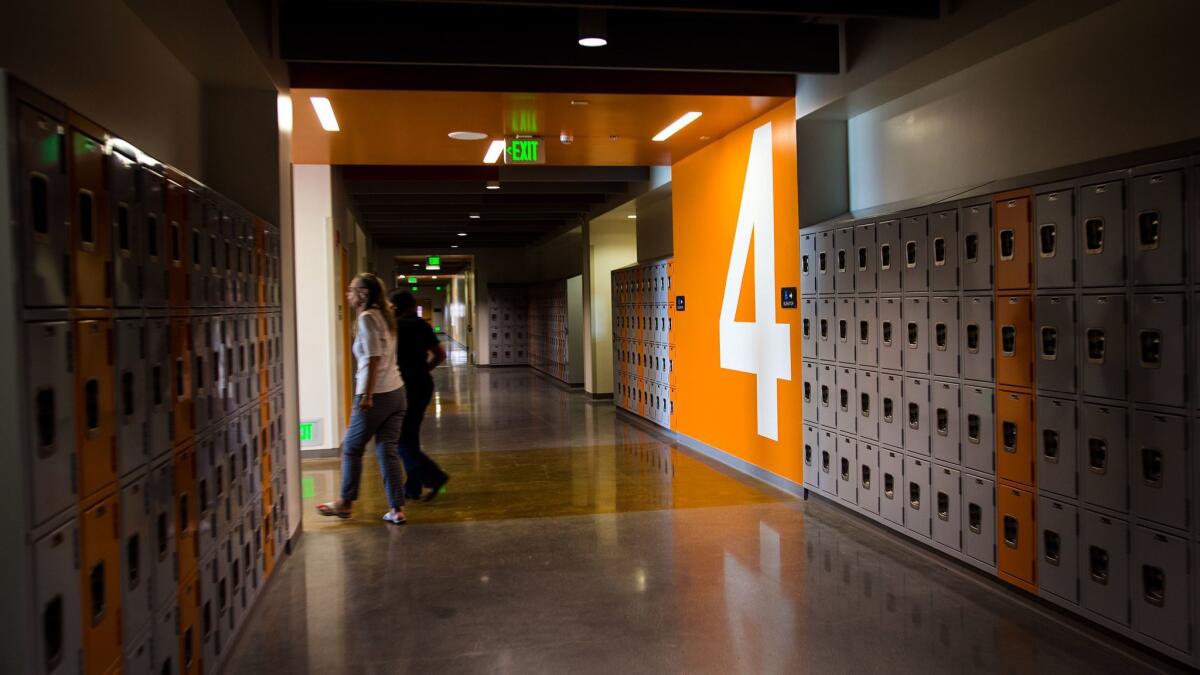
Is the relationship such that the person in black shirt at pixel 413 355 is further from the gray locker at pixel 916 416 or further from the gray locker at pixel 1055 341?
the gray locker at pixel 1055 341

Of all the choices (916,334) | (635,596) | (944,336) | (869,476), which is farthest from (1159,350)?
(635,596)

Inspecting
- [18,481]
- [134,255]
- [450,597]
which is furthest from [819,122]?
[18,481]

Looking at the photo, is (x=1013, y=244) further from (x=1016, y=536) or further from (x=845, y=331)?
(x=845, y=331)

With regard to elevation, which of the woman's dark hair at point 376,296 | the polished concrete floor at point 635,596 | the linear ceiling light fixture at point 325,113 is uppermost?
the linear ceiling light fixture at point 325,113

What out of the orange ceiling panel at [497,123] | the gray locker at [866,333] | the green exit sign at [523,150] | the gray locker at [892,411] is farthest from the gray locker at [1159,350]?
the green exit sign at [523,150]

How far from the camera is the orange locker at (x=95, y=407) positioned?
2061 millimetres

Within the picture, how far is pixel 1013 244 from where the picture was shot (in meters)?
4.12

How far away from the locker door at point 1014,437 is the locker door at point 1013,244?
568 millimetres

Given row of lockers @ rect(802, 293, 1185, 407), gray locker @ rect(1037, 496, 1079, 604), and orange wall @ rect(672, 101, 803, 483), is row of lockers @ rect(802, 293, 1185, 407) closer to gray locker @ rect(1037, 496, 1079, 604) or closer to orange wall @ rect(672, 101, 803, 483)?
gray locker @ rect(1037, 496, 1079, 604)

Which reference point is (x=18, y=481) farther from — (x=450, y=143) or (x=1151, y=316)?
(x=450, y=143)

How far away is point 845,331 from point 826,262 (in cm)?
53

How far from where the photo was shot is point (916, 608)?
404 cm

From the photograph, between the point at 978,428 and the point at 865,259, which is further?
the point at 865,259

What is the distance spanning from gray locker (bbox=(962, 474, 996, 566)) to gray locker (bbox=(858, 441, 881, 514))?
86 cm
